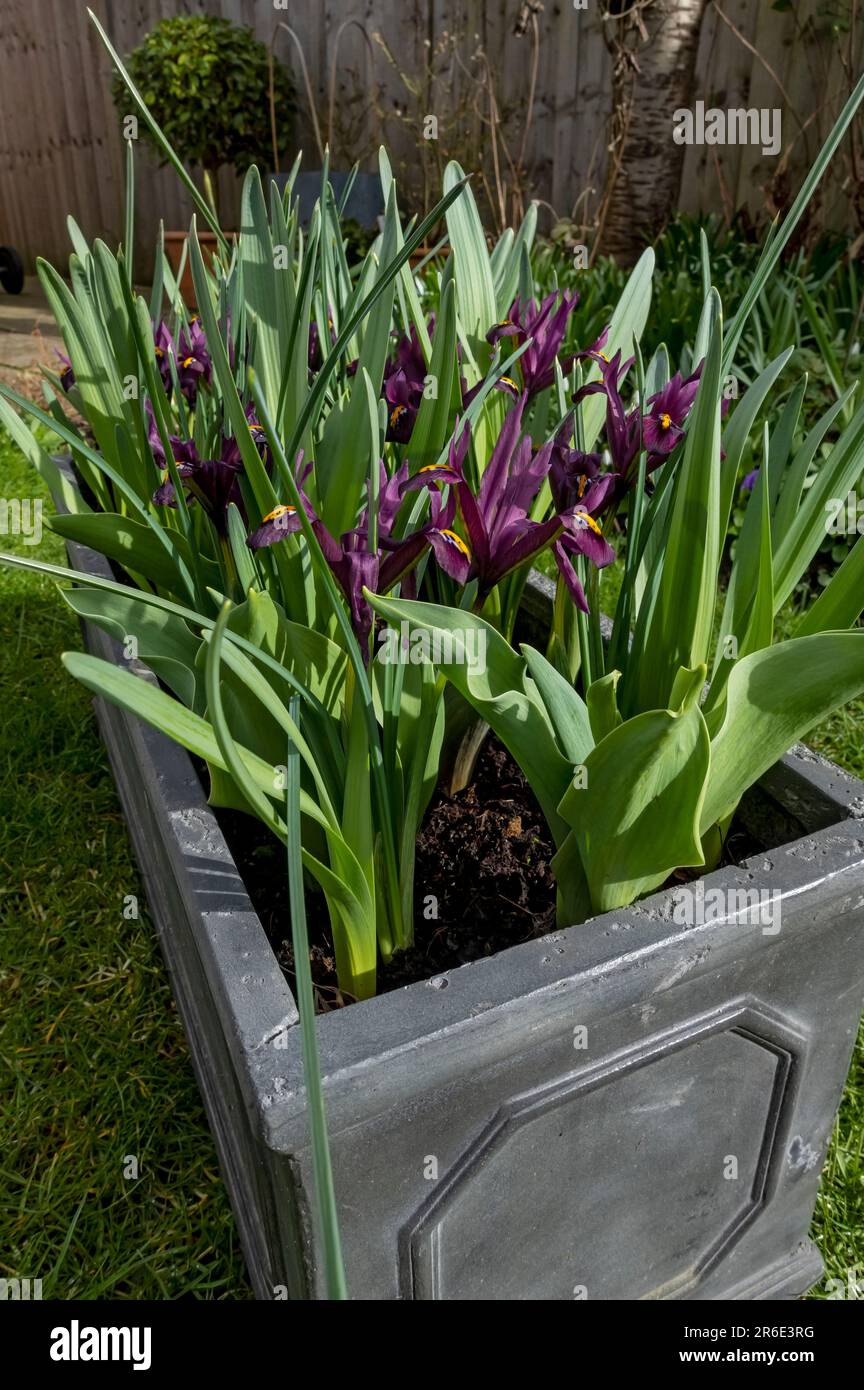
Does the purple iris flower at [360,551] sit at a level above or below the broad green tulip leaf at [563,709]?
above

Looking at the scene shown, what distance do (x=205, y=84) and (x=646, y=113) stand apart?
2.44 metres

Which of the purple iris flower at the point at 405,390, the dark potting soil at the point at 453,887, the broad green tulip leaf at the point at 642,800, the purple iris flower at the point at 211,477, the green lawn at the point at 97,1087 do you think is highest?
the purple iris flower at the point at 405,390

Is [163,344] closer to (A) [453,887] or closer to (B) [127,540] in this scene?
(B) [127,540]

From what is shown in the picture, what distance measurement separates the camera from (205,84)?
463 centimetres

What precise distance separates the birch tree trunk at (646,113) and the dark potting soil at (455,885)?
2.61m

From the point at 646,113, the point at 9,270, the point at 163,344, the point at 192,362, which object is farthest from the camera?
the point at 9,270

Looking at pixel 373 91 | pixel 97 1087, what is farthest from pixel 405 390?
pixel 373 91

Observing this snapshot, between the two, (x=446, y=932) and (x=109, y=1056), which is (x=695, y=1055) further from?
(x=109, y=1056)

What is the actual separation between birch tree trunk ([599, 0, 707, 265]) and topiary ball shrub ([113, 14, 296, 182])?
2.14 metres

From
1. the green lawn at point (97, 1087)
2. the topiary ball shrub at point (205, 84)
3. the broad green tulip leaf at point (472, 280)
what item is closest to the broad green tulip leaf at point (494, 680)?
the broad green tulip leaf at point (472, 280)

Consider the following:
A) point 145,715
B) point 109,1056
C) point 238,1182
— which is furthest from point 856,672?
point 109,1056

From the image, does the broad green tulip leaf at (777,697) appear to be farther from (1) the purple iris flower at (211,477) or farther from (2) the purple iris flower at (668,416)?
(1) the purple iris flower at (211,477)

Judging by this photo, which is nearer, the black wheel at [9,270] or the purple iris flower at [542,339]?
the purple iris flower at [542,339]

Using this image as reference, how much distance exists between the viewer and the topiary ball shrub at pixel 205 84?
4.61 m
